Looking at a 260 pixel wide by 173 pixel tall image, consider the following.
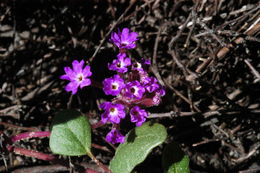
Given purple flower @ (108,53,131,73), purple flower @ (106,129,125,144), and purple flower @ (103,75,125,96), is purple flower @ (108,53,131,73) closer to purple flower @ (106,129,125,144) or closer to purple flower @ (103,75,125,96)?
purple flower @ (103,75,125,96)

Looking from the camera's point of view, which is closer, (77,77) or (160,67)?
(77,77)

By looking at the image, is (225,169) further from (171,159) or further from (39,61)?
(39,61)

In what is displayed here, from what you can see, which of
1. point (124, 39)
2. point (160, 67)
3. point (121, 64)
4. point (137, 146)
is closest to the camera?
point (137, 146)

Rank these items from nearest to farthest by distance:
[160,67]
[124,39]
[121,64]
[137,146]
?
[137,146]
[121,64]
[124,39]
[160,67]

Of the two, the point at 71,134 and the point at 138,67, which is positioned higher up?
the point at 138,67

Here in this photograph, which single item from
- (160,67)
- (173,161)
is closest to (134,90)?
(173,161)

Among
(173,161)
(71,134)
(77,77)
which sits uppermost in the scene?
(77,77)

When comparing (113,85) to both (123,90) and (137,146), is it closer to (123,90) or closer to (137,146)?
(123,90)
